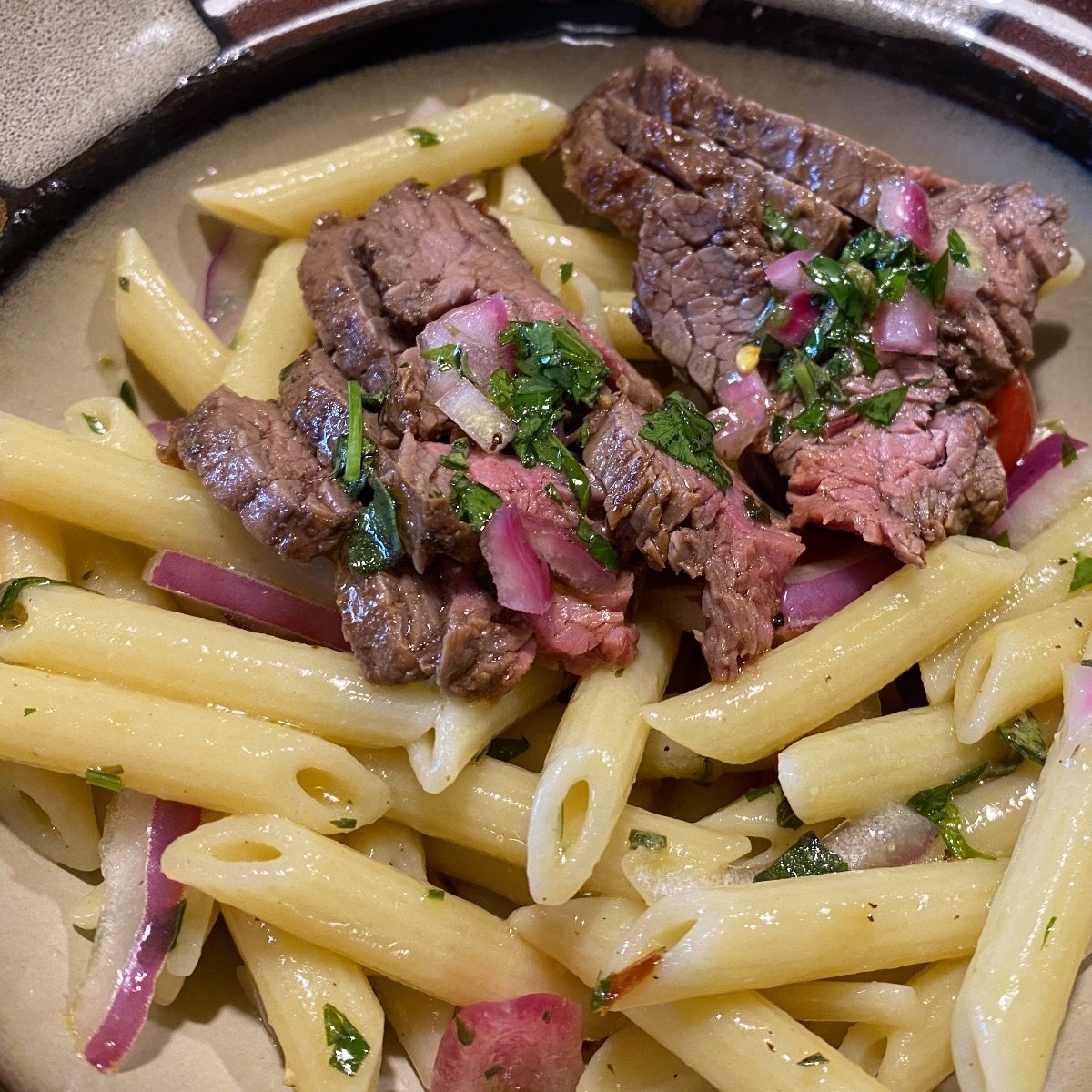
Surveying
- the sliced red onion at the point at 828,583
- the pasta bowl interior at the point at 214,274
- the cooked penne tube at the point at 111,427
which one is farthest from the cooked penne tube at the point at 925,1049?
the cooked penne tube at the point at 111,427

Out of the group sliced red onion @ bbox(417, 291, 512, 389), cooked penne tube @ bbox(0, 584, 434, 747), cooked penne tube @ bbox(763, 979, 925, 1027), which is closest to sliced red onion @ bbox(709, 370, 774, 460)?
sliced red onion @ bbox(417, 291, 512, 389)

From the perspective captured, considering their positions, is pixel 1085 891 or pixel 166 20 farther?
pixel 166 20

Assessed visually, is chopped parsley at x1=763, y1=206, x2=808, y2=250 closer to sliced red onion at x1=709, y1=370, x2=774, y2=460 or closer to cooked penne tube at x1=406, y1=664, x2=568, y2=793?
sliced red onion at x1=709, y1=370, x2=774, y2=460

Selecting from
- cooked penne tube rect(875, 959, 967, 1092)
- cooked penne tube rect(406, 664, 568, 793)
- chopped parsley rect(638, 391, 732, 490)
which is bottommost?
cooked penne tube rect(875, 959, 967, 1092)

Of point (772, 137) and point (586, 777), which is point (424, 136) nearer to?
point (772, 137)

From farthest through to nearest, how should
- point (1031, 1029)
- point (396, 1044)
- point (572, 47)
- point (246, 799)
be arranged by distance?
1. point (572, 47)
2. point (396, 1044)
3. point (246, 799)
4. point (1031, 1029)

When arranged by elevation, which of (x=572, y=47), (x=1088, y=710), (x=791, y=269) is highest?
(x=572, y=47)

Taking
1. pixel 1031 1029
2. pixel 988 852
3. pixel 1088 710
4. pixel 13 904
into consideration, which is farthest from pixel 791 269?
pixel 13 904

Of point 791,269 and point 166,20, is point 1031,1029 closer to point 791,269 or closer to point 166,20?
point 791,269
